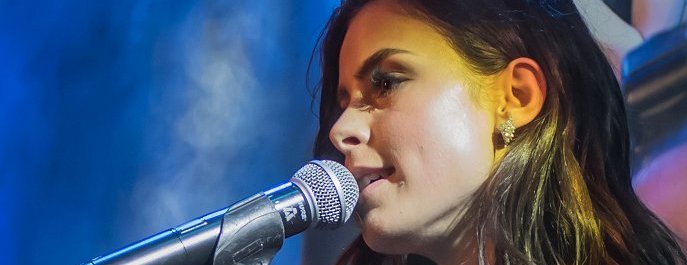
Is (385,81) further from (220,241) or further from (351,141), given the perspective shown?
(220,241)

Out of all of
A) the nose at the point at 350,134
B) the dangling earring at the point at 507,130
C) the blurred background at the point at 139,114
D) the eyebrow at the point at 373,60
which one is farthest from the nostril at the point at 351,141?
the blurred background at the point at 139,114

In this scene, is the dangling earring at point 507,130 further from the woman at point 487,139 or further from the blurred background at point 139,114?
the blurred background at point 139,114

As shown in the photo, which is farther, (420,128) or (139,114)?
(139,114)

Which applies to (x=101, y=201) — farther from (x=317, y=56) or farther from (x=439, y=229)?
(x=439, y=229)

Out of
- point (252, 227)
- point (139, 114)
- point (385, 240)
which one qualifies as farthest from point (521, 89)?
point (139, 114)

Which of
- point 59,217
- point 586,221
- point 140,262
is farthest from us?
point 59,217

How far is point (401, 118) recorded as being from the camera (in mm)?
1217

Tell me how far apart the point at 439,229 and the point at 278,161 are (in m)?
0.47

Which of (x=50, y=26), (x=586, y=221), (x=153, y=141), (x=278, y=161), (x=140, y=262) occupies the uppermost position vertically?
(x=50, y=26)

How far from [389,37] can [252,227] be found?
1.45ft

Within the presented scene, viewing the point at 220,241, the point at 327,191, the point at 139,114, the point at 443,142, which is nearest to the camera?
the point at 220,241

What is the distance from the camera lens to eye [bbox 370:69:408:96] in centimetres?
125

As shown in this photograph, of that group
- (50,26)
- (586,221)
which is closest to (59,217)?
(50,26)

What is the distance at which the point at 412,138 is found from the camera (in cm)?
120
